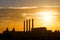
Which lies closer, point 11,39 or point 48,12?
point 11,39

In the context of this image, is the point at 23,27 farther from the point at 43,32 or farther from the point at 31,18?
the point at 43,32

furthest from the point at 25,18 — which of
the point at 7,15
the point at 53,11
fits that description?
the point at 53,11

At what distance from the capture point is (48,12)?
18.5ft

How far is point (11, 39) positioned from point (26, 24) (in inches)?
53.3

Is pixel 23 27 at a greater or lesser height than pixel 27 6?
lesser

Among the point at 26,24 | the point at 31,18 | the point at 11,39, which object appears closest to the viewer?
the point at 11,39

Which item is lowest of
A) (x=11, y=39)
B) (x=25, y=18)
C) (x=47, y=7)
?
(x=11, y=39)

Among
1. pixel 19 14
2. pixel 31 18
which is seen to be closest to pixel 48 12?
pixel 31 18

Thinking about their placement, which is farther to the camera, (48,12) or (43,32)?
(48,12)

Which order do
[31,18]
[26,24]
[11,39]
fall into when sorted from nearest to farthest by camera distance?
[11,39] < [26,24] < [31,18]

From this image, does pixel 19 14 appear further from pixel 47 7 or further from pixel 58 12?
pixel 58 12

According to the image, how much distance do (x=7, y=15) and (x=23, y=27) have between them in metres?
0.82

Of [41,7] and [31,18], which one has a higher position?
[41,7]

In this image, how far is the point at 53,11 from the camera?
18.9 ft
